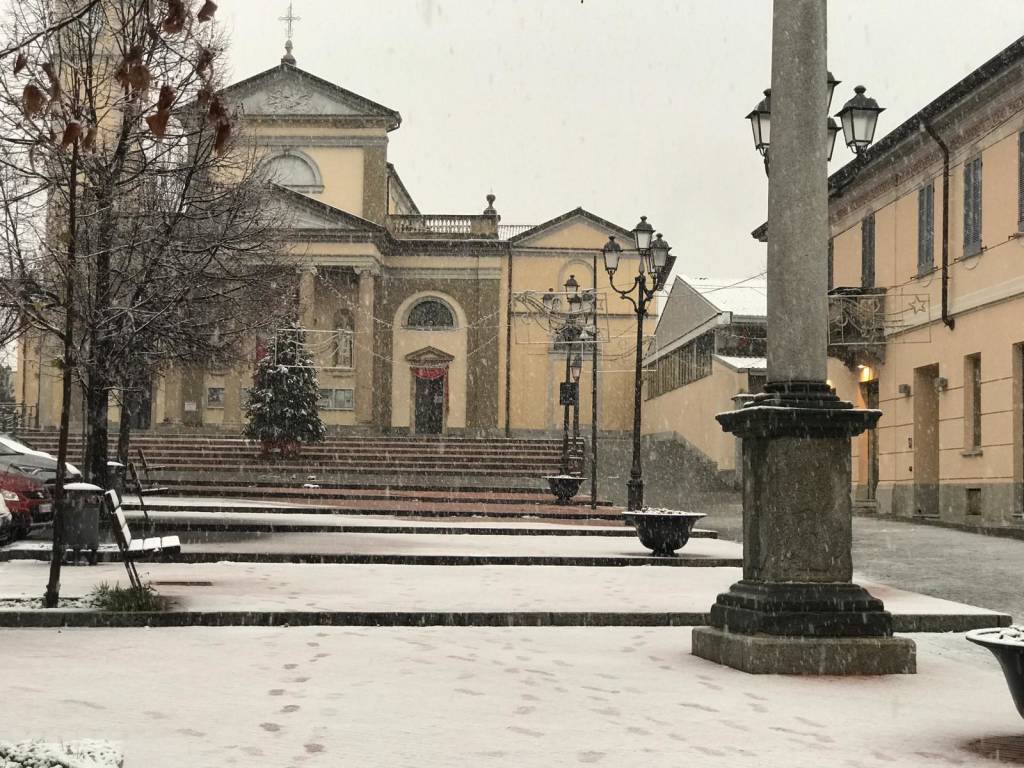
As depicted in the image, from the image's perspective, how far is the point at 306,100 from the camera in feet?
164

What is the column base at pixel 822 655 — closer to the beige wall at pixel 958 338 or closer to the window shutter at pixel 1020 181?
the beige wall at pixel 958 338

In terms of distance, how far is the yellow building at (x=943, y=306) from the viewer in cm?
2148

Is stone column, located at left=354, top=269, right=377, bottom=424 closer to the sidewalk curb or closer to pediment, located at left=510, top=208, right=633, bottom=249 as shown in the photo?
pediment, located at left=510, top=208, right=633, bottom=249

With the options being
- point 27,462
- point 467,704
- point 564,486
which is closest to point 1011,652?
point 467,704

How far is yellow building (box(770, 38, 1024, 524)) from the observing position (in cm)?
2148

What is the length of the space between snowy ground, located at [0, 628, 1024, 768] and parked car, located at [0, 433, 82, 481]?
9.61 metres

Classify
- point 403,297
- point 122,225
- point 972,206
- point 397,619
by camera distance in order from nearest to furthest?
point 397,619 < point 122,225 < point 972,206 < point 403,297

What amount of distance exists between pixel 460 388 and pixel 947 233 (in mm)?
30458

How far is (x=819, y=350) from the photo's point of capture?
25.9ft

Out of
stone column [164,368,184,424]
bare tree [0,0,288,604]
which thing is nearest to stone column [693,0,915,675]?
bare tree [0,0,288,604]

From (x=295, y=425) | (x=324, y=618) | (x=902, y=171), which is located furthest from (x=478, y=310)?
(x=324, y=618)

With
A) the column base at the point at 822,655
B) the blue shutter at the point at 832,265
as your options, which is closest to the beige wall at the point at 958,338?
the blue shutter at the point at 832,265

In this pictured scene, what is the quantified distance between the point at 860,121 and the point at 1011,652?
10.1 meters

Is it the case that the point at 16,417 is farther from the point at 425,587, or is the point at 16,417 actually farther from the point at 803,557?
the point at 803,557
